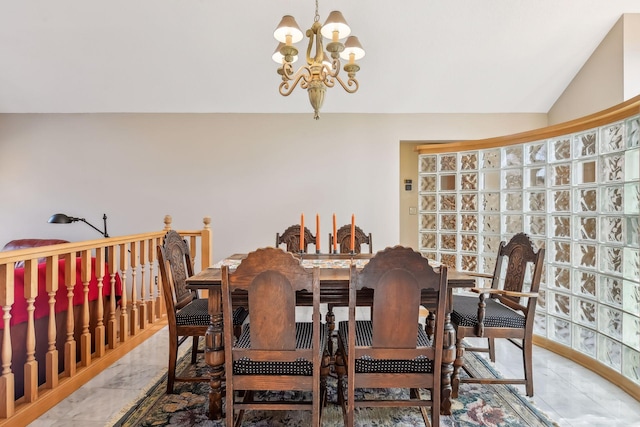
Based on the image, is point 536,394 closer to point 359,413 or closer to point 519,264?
point 519,264

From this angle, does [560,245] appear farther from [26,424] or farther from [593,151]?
[26,424]

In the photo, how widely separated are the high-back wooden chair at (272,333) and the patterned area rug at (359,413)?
37 cm

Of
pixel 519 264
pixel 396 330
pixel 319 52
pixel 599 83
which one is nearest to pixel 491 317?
pixel 519 264

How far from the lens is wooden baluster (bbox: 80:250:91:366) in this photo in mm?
2168

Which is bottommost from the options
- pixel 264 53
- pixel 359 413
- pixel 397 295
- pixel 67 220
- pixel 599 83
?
pixel 359 413

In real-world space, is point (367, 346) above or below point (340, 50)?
below

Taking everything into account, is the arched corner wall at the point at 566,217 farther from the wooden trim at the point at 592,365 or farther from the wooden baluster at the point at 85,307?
the wooden baluster at the point at 85,307

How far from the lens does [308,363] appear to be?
58.3 inches

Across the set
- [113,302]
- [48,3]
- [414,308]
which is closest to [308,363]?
[414,308]

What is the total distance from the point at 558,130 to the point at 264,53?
2713mm

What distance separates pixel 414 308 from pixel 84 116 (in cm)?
455

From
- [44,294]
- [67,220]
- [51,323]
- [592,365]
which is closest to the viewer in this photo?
[51,323]

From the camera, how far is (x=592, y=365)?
228cm

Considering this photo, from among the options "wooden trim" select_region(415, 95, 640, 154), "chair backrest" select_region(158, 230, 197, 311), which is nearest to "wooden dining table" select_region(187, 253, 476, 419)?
"chair backrest" select_region(158, 230, 197, 311)
